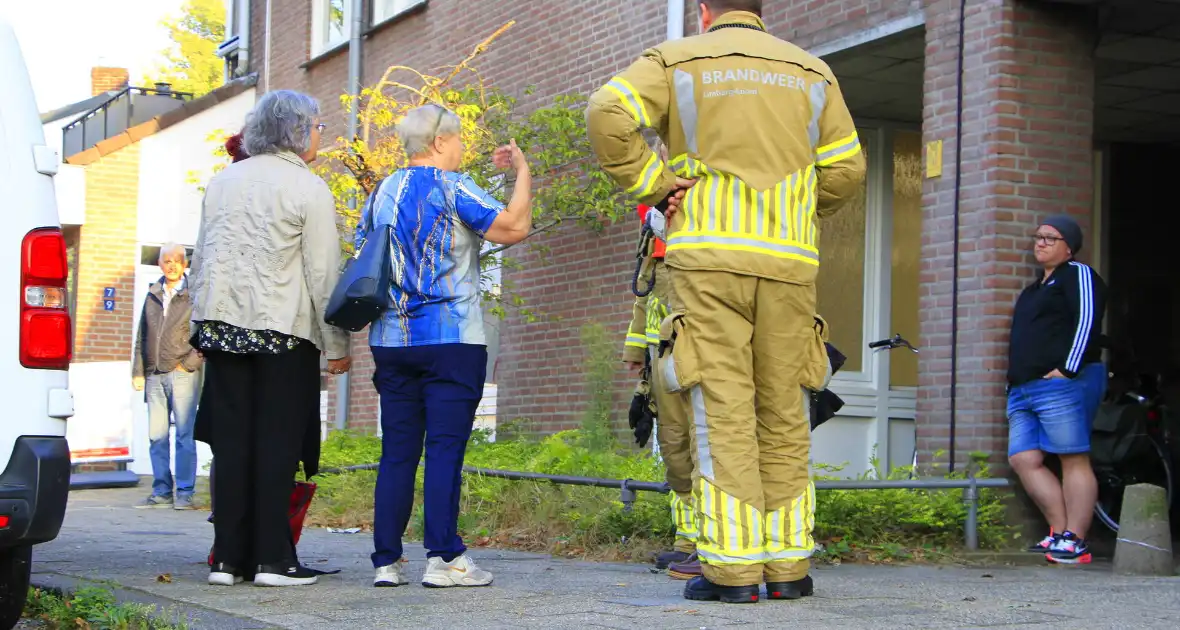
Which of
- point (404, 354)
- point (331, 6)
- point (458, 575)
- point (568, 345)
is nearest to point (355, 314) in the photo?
point (404, 354)

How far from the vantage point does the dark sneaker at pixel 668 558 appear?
6.59 m

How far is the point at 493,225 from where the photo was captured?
19.0 ft

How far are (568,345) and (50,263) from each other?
25.4 ft

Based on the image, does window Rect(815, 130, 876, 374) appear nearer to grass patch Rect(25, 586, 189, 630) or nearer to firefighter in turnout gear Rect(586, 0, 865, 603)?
firefighter in turnout gear Rect(586, 0, 865, 603)

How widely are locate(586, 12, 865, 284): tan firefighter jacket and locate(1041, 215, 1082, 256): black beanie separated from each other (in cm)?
308

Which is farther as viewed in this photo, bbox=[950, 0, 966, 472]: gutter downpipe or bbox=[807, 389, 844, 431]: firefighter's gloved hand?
bbox=[950, 0, 966, 472]: gutter downpipe

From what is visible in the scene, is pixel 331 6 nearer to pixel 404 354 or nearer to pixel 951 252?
pixel 951 252

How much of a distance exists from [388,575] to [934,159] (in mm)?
4311

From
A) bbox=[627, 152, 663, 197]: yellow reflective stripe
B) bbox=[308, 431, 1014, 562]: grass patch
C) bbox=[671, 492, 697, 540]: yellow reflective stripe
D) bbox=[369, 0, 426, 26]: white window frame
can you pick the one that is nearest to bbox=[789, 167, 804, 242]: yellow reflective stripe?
bbox=[627, 152, 663, 197]: yellow reflective stripe

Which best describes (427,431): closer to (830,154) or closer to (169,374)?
(830,154)

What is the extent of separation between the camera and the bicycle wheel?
8750mm

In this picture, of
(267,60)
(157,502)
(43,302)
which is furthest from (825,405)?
(267,60)

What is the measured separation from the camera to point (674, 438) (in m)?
6.42

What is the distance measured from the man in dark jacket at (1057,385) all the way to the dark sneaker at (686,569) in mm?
2515
